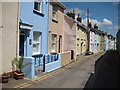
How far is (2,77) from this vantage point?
6508 mm

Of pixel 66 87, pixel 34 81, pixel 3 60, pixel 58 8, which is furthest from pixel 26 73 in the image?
pixel 58 8

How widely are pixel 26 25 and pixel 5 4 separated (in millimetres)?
2026

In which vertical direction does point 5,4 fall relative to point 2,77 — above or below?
above

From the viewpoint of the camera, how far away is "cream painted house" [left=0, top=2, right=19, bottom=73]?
23.6 ft

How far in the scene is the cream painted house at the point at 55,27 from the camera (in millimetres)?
13195

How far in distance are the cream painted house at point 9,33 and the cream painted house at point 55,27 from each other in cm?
511

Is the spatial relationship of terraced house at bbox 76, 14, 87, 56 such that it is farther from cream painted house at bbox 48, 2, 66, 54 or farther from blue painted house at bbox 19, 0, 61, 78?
blue painted house at bbox 19, 0, 61, 78

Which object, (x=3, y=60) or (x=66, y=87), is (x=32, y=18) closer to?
(x=3, y=60)

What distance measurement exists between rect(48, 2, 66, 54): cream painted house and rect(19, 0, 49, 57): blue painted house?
78cm

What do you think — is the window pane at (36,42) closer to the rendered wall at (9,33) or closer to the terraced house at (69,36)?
the rendered wall at (9,33)

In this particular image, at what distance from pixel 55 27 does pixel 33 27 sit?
4.22 metres

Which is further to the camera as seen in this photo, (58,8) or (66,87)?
(58,8)

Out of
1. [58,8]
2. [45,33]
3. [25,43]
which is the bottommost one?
[25,43]

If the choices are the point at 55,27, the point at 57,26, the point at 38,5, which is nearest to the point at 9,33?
the point at 38,5
